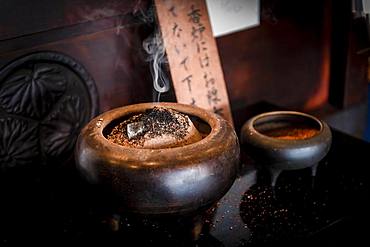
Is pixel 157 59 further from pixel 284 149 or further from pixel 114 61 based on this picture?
pixel 284 149

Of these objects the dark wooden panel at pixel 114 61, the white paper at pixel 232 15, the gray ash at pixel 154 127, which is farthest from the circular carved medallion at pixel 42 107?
the white paper at pixel 232 15

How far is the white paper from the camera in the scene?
247 centimetres

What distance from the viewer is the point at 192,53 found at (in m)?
2.32

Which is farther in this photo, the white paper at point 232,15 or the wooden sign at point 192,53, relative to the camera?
the white paper at point 232,15

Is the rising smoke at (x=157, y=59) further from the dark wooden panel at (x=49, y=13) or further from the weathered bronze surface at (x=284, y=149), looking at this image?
the weathered bronze surface at (x=284, y=149)

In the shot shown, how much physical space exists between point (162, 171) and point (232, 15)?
1282 millimetres

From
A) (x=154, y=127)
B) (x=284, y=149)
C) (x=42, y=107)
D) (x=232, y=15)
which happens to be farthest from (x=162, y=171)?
(x=232, y=15)

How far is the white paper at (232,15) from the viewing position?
247 cm

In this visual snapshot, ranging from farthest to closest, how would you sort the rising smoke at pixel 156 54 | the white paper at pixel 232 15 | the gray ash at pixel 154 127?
1. the white paper at pixel 232 15
2. the rising smoke at pixel 156 54
3. the gray ash at pixel 154 127

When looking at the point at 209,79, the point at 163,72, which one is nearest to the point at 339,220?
the point at 209,79

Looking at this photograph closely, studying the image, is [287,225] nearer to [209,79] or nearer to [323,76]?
[209,79]

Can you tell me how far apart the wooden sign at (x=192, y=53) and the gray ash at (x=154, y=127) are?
504 millimetres

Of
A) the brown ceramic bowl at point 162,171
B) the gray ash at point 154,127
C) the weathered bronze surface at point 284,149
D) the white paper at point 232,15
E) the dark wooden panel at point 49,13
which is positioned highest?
the dark wooden panel at point 49,13

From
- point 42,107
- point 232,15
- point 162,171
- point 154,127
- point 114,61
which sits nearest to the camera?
point 162,171
